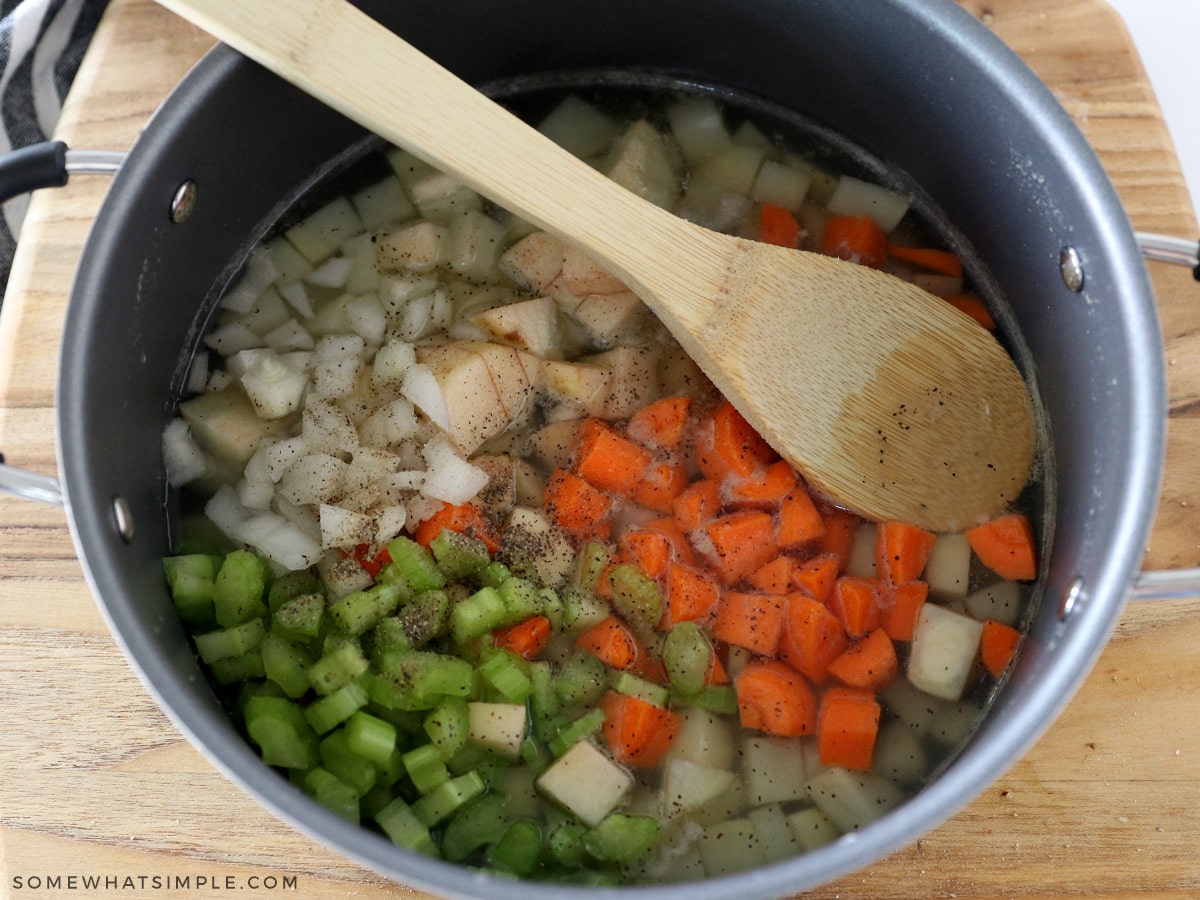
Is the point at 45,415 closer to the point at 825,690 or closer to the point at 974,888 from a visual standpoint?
the point at 825,690

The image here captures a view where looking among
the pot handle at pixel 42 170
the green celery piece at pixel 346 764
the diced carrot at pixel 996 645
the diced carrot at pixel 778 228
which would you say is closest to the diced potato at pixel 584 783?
the green celery piece at pixel 346 764

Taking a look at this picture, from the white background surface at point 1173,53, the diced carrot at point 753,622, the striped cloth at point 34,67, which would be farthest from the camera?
the white background surface at point 1173,53

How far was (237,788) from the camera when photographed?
54.5 inches

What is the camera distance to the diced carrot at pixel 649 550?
155 centimetres

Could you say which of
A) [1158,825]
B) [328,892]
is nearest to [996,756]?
[1158,825]

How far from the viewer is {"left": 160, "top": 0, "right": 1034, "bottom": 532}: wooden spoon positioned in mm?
1309

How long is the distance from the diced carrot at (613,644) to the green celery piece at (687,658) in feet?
0.16

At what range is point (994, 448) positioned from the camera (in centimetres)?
156

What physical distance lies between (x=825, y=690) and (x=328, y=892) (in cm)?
75

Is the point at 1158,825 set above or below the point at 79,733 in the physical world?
above

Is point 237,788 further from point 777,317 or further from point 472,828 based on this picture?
point 777,317

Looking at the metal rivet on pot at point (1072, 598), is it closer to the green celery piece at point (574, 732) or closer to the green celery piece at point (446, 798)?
the green celery piece at point (574, 732)

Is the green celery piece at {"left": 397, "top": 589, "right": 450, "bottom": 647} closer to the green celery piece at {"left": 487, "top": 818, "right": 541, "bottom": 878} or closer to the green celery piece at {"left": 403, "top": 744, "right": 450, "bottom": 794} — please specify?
the green celery piece at {"left": 403, "top": 744, "right": 450, "bottom": 794}

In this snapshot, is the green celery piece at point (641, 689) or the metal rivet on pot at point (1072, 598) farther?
the green celery piece at point (641, 689)
